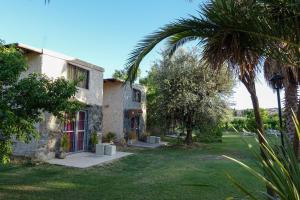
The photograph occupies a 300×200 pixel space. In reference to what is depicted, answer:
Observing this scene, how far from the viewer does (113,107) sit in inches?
923

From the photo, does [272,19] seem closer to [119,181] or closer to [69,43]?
[119,181]

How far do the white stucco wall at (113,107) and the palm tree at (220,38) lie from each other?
16989 mm

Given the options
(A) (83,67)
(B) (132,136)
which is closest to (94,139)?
(A) (83,67)

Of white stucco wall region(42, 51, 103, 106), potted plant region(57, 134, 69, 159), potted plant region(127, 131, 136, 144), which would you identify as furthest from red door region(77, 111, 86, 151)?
potted plant region(127, 131, 136, 144)

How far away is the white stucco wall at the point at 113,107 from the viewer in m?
23.3

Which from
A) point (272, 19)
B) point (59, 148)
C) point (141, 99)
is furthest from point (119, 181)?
point (141, 99)

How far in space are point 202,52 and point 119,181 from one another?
5931 millimetres

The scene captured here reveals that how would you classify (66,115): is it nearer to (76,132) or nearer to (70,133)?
(70,133)

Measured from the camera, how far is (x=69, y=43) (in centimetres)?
2186

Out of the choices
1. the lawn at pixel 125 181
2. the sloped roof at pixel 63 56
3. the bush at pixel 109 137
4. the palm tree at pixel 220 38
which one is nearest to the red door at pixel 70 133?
the sloped roof at pixel 63 56

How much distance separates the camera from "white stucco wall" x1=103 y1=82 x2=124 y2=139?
2331 cm

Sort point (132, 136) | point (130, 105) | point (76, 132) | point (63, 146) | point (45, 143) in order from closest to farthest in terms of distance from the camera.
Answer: point (45, 143) → point (63, 146) → point (76, 132) → point (132, 136) → point (130, 105)

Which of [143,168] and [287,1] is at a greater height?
[287,1]

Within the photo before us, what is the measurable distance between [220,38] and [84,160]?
417 inches
